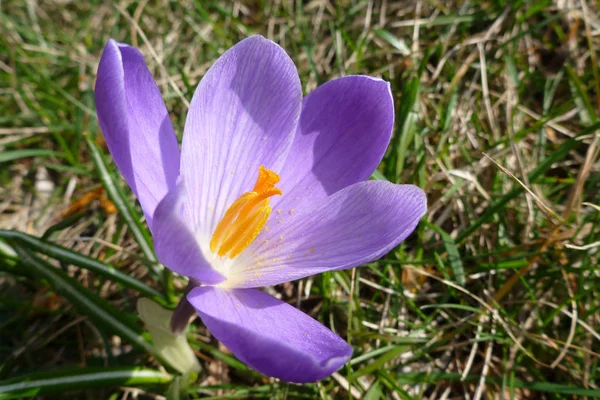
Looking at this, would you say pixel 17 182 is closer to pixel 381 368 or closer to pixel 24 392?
pixel 24 392

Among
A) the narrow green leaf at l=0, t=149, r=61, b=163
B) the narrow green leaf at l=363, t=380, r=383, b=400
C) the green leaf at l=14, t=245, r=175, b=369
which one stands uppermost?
the narrow green leaf at l=0, t=149, r=61, b=163

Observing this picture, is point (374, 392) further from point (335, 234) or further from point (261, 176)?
point (261, 176)

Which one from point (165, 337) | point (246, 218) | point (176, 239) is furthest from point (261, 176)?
point (165, 337)

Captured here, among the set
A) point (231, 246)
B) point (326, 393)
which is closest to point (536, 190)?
point (326, 393)

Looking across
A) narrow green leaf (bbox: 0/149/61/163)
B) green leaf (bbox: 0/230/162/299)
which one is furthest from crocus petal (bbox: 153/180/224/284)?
narrow green leaf (bbox: 0/149/61/163)

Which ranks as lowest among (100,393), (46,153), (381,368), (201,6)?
(100,393)

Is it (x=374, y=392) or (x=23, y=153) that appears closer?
(x=374, y=392)

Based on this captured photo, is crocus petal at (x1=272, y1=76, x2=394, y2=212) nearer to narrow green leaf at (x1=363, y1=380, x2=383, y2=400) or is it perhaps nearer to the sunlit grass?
the sunlit grass
